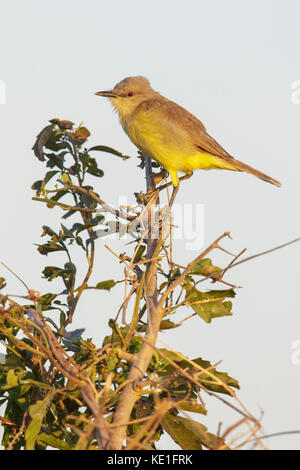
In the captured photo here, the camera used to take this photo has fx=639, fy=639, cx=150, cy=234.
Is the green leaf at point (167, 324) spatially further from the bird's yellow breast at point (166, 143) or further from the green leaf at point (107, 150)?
the bird's yellow breast at point (166, 143)

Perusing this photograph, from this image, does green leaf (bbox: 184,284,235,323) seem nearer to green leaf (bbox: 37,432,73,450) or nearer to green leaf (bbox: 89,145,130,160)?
green leaf (bbox: 37,432,73,450)

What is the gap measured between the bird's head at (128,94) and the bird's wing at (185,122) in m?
0.12

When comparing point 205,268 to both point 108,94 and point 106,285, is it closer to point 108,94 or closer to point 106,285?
point 106,285

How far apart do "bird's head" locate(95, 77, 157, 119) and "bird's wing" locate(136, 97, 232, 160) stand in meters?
0.12

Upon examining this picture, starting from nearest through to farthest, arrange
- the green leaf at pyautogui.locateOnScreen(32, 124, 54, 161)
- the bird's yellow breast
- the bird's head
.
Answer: the green leaf at pyautogui.locateOnScreen(32, 124, 54, 161) → the bird's yellow breast → the bird's head

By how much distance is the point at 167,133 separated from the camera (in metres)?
5.31

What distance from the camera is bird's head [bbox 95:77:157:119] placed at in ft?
18.6

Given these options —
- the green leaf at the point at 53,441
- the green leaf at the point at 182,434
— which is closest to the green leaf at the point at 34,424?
the green leaf at the point at 53,441

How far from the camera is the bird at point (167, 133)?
205 inches

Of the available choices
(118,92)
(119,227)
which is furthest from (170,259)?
(118,92)

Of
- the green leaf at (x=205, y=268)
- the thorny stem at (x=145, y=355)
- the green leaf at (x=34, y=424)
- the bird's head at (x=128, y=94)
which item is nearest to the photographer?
the thorny stem at (x=145, y=355)

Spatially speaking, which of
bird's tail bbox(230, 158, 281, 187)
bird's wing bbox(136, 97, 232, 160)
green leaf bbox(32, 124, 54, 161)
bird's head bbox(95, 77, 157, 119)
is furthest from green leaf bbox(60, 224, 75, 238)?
bird's tail bbox(230, 158, 281, 187)
